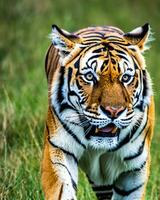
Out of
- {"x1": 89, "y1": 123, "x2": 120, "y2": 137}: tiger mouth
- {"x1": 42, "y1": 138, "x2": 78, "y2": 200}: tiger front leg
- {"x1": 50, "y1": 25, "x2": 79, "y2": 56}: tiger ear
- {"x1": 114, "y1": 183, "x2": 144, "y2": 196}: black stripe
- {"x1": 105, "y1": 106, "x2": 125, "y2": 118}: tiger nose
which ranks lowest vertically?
{"x1": 114, "y1": 183, "x2": 144, "y2": 196}: black stripe

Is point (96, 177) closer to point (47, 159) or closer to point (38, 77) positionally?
point (47, 159)

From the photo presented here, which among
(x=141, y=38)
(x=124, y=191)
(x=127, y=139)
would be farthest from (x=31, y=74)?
(x=127, y=139)

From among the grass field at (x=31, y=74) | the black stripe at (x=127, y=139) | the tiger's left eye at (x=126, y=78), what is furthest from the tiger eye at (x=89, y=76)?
the grass field at (x=31, y=74)

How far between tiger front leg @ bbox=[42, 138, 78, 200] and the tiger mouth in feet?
0.77

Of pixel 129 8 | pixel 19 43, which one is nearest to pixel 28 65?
pixel 19 43

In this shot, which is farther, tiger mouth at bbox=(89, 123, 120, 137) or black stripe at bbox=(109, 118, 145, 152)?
black stripe at bbox=(109, 118, 145, 152)

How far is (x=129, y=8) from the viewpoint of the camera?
14.7 metres

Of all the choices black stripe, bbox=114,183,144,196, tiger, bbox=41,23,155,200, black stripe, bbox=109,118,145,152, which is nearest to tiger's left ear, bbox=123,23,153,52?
tiger, bbox=41,23,155,200

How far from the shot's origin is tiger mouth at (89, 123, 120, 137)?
5203mm

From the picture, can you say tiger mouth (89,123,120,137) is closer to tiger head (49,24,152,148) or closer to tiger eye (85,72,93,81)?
tiger head (49,24,152,148)

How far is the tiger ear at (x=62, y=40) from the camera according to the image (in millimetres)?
5411

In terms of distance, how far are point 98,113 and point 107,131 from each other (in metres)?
0.13

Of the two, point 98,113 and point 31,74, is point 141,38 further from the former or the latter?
point 31,74

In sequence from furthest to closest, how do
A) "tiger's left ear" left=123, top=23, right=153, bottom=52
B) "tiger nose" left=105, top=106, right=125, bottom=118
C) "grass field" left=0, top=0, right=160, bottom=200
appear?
"grass field" left=0, top=0, right=160, bottom=200, "tiger's left ear" left=123, top=23, right=153, bottom=52, "tiger nose" left=105, top=106, right=125, bottom=118
